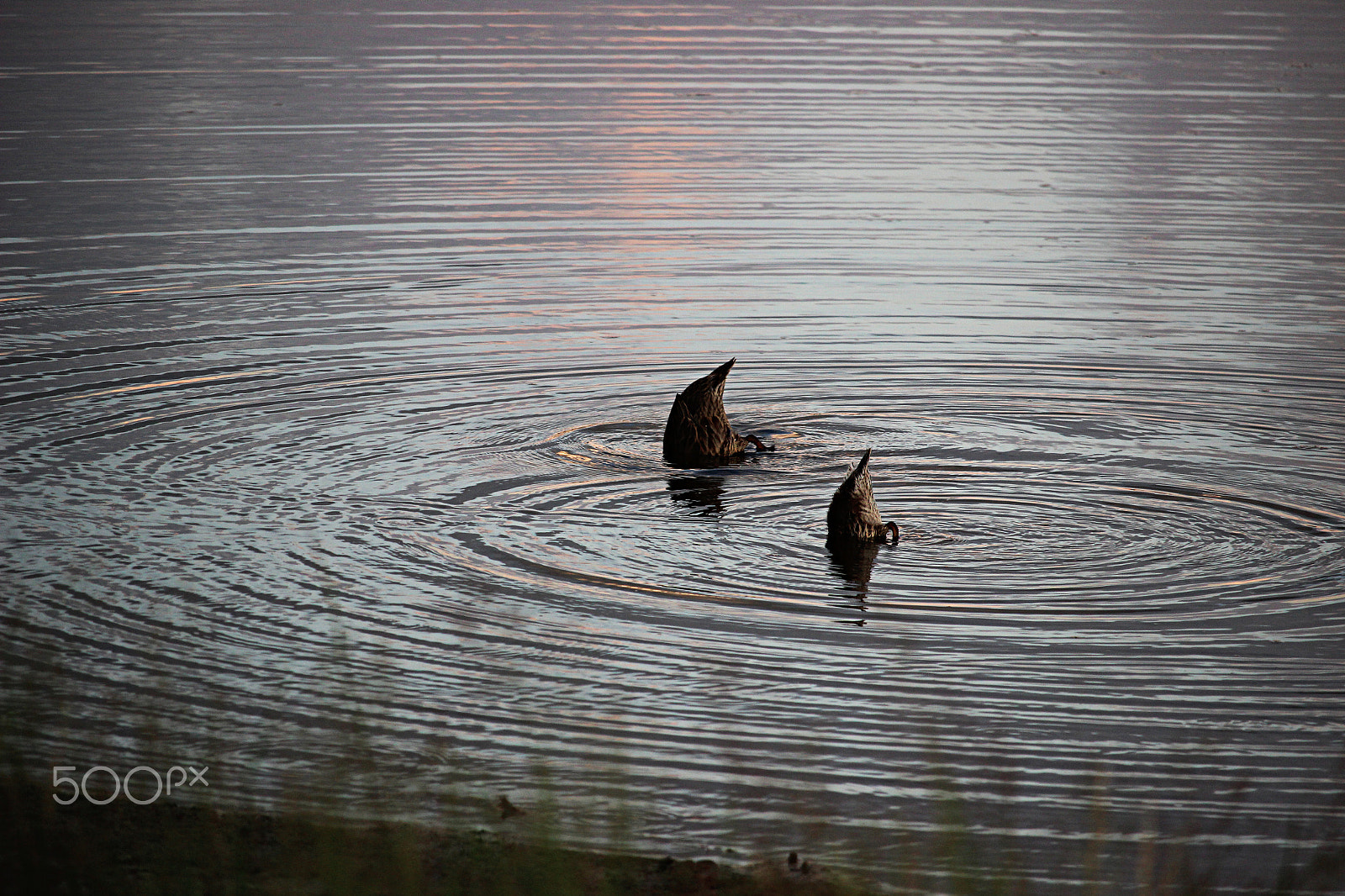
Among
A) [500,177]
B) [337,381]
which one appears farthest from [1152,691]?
[500,177]

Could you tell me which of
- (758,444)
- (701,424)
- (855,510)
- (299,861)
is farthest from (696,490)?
(299,861)

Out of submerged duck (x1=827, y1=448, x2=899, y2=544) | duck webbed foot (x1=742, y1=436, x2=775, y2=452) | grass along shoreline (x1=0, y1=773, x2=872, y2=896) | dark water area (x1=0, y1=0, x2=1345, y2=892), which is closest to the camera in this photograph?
grass along shoreline (x1=0, y1=773, x2=872, y2=896)

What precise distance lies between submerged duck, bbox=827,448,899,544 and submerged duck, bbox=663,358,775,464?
2036 millimetres

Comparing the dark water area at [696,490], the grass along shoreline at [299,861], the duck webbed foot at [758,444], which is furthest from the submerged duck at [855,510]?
the grass along shoreline at [299,861]

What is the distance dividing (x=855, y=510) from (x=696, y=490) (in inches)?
73.7

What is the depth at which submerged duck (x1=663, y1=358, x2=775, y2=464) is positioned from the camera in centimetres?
1159

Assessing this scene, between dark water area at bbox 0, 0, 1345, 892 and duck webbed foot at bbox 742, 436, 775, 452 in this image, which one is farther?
duck webbed foot at bbox 742, 436, 775, 452

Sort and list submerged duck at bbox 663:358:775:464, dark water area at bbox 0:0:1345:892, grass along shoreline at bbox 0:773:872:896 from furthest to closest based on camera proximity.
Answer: submerged duck at bbox 663:358:775:464 < dark water area at bbox 0:0:1345:892 < grass along shoreline at bbox 0:773:872:896

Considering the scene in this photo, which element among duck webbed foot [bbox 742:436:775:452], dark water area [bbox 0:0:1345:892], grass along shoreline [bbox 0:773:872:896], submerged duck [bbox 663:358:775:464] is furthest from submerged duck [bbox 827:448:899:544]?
grass along shoreline [bbox 0:773:872:896]

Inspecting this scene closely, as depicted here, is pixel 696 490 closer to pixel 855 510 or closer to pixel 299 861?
pixel 855 510

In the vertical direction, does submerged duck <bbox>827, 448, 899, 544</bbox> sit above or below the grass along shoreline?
above

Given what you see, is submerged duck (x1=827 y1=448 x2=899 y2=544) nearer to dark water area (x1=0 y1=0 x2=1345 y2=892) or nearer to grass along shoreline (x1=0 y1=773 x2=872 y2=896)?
dark water area (x1=0 y1=0 x2=1345 y2=892)

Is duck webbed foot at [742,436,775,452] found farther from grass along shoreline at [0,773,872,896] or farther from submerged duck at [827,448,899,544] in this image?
grass along shoreline at [0,773,872,896]

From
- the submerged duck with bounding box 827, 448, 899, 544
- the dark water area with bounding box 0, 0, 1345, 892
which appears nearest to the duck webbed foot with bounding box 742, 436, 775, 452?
the dark water area with bounding box 0, 0, 1345, 892
